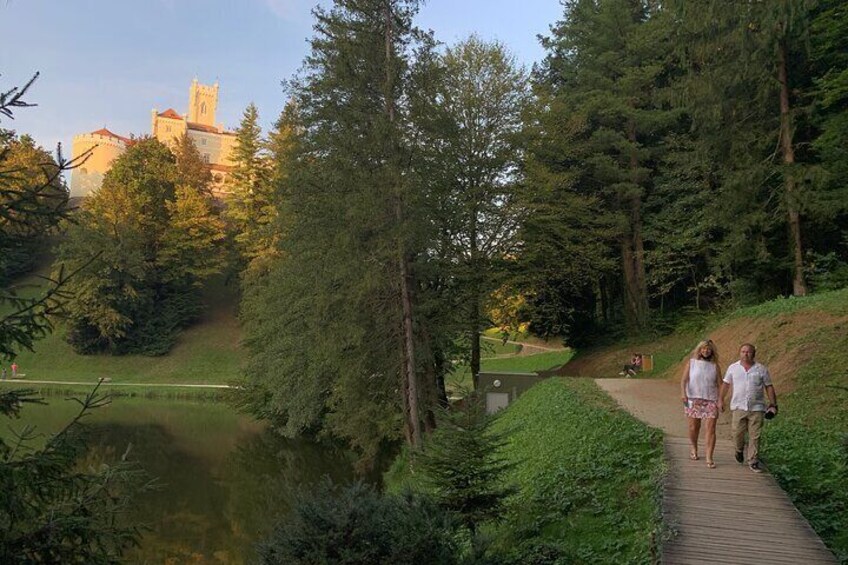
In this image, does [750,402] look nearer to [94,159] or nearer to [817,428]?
[817,428]

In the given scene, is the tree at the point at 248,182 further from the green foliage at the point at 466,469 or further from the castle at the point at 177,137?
the green foliage at the point at 466,469

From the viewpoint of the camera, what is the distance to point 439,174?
672 inches

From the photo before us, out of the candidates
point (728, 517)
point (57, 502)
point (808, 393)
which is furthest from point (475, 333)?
point (57, 502)

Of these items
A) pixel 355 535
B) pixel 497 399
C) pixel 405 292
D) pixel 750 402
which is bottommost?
pixel 497 399

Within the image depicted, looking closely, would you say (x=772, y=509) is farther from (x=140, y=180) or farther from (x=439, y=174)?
(x=140, y=180)

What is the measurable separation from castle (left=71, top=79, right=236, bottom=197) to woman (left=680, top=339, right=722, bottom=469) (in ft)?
144

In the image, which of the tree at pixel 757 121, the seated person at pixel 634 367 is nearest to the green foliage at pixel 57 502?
the tree at pixel 757 121

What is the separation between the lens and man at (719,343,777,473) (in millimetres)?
7387

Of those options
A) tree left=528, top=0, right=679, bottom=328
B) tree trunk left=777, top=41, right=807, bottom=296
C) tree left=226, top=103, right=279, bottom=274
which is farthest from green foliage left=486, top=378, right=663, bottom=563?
tree left=226, top=103, right=279, bottom=274

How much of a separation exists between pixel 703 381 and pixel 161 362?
4158 cm

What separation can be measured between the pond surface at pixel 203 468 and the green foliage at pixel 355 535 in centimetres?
56

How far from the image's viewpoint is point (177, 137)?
61000 millimetres

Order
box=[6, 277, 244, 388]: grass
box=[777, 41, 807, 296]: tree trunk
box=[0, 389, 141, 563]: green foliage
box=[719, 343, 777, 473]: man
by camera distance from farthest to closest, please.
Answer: box=[6, 277, 244, 388]: grass, box=[777, 41, 807, 296]: tree trunk, box=[719, 343, 777, 473]: man, box=[0, 389, 141, 563]: green foliage

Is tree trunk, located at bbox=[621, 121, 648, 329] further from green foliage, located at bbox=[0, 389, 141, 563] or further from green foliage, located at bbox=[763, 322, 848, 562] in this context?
green foliage, located at bbox=[0, 389, 141, 563]
